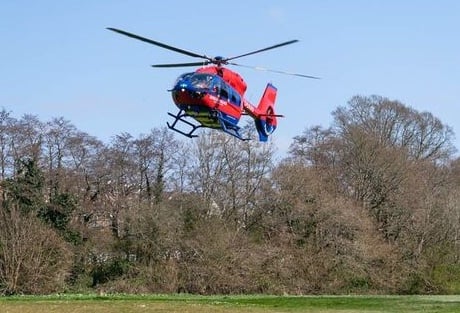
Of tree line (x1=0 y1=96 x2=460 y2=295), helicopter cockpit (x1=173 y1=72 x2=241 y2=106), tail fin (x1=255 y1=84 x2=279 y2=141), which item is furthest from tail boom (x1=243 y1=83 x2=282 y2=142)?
tree line (x1=0 y1=96 x2=460 y2=295)

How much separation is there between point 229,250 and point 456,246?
54.1 feet

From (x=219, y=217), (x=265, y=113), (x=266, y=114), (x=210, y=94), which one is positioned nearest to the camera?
(x=210, y=94)

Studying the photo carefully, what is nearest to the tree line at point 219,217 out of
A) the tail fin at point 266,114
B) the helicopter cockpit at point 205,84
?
the tail fin at point 266,114

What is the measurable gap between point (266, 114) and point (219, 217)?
871 inches

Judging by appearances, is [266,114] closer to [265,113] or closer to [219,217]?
[265,113]

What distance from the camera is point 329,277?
4825 centimetres

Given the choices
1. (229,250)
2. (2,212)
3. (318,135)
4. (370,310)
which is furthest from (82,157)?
(370,310)

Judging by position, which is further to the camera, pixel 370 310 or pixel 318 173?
pixel 318 173

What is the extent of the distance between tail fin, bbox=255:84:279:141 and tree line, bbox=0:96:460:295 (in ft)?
58.7

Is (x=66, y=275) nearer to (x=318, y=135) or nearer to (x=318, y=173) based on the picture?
(x=318, y=173)

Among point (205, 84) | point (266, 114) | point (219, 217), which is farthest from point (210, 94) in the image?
point (219, 217)

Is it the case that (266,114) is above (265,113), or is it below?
below

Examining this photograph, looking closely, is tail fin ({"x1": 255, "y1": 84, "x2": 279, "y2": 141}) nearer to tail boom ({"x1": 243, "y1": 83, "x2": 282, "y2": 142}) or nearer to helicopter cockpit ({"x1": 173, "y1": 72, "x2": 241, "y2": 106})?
tail boom ({"x1": 243, "y1": 83, "x2": 282, "y2": 142})

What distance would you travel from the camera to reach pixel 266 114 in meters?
30.0
